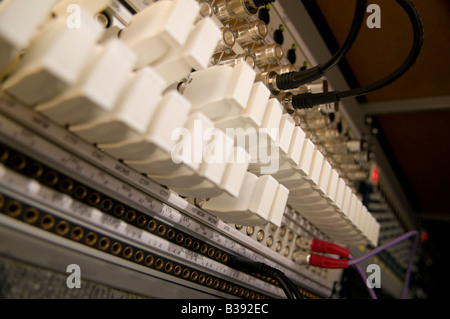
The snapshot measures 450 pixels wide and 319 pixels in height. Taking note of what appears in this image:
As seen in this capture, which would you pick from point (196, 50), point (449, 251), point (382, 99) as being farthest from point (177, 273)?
point (449, 251)

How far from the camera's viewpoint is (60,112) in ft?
1.30

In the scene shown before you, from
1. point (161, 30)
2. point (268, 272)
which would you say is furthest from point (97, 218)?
point (268, 272)

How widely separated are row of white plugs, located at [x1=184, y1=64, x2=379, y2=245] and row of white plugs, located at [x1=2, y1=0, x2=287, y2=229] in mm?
17

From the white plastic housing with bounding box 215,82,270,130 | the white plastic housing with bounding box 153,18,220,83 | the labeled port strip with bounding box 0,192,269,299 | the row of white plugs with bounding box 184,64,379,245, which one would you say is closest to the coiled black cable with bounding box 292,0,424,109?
the row of white plugs with bounding box 184,64,379,245

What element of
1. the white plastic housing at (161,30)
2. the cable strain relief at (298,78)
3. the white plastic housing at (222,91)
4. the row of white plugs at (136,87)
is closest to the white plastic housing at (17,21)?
the row of white plugs at (136,87)

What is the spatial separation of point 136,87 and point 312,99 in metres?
0.47

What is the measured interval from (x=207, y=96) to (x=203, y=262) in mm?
363

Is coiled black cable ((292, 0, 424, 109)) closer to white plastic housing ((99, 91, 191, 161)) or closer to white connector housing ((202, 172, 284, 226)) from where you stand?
white connector housing ((202, 172, 284, 226))

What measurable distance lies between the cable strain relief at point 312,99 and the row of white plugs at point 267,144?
0.38 feet

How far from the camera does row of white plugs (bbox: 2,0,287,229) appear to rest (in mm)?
346

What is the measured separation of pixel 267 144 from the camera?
569mm

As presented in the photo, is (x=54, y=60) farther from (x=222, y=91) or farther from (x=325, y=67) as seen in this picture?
(x=325, y=67)
